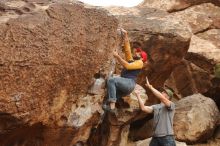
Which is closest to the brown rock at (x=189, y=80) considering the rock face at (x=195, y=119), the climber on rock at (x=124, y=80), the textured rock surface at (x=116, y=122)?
the rock face at (x=195, y=119)

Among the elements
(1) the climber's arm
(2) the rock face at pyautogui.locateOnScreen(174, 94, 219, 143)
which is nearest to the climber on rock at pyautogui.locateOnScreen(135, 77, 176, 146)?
(1) the climber's arm

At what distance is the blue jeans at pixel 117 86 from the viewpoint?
10.5 m

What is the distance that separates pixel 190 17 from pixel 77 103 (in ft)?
37.3

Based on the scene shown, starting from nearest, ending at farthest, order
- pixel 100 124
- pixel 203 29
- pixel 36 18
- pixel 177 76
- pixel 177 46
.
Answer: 1. pixel 36 18
2. pixel 100 124
3. pixel 177 46
4. pixel 177 76
5. pixel 203 29

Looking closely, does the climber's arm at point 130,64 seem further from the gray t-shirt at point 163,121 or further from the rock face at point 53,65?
the gray t-shirt at point 163,121

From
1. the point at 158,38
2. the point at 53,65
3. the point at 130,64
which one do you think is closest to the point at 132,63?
the point at 130,64

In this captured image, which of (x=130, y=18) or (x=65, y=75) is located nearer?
(x=65, y=75)

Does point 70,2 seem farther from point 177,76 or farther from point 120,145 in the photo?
point 177,76

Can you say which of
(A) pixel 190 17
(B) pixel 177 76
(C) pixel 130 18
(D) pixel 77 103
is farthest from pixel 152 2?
(D) pixel 77 103

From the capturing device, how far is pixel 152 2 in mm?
21203

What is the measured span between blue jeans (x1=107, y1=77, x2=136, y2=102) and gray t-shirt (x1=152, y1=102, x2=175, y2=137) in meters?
0.83

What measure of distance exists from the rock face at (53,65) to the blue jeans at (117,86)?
1.11ft

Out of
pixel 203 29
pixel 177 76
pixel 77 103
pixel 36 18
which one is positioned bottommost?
pixel 177 76

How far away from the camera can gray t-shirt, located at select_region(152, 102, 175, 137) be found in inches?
412
